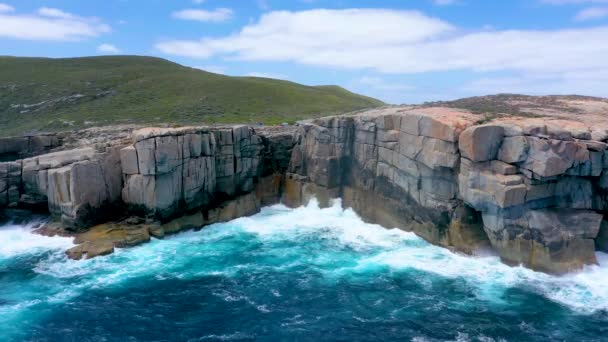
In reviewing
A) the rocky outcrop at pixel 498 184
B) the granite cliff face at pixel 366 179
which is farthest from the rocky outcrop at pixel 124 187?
the rocky outcrop at pixel 498 184

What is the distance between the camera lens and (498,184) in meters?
41.6

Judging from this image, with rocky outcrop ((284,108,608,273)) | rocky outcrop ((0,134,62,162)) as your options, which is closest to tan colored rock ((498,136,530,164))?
rocky outcrop ((284,108,608,273))

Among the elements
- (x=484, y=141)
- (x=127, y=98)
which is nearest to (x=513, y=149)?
(x=484, y=141)

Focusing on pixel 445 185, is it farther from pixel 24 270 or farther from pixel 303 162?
pixel 24 270

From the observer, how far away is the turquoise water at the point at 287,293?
3328 cm

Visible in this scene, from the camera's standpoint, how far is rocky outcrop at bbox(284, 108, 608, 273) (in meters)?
41.2

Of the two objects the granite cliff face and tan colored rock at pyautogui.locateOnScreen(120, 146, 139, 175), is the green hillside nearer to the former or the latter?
the granite cliff face

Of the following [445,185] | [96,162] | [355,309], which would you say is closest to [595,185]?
[445,185]

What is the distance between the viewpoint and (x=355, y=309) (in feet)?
120

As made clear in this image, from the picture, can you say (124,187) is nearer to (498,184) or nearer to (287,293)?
(287,293)

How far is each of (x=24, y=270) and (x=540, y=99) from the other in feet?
207

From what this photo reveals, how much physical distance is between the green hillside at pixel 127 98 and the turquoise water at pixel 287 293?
49.4 m

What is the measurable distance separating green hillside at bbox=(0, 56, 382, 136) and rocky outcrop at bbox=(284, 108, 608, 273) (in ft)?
156

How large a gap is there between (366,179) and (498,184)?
62.5ft
